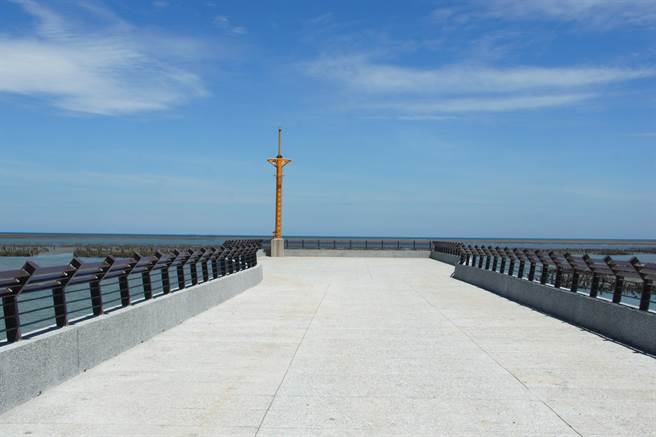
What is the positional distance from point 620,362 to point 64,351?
7.75 meters

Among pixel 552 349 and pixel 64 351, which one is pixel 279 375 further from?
pixel 552 349

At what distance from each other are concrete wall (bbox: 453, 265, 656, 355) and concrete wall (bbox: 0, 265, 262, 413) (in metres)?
8.20

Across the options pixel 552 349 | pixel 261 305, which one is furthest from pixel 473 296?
pixel 552 349

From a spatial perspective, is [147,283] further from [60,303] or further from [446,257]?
[446,257]

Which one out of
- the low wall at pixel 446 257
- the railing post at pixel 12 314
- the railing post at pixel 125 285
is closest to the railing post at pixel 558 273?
the railing post at pixel 125 285

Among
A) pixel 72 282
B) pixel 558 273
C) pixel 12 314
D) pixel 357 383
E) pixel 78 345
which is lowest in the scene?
pixel 357 383

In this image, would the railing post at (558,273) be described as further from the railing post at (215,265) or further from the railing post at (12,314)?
the railing post at (12,314)

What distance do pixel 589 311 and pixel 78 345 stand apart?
998 cm

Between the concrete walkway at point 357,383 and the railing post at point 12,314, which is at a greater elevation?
the railing post at point 12,314

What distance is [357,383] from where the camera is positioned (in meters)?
9.37

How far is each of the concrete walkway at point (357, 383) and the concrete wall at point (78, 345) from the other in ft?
0.61

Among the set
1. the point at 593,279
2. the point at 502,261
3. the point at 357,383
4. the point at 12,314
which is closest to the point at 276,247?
the point at 502,261

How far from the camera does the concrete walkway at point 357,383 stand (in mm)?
7352

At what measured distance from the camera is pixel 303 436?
691 centimetres
